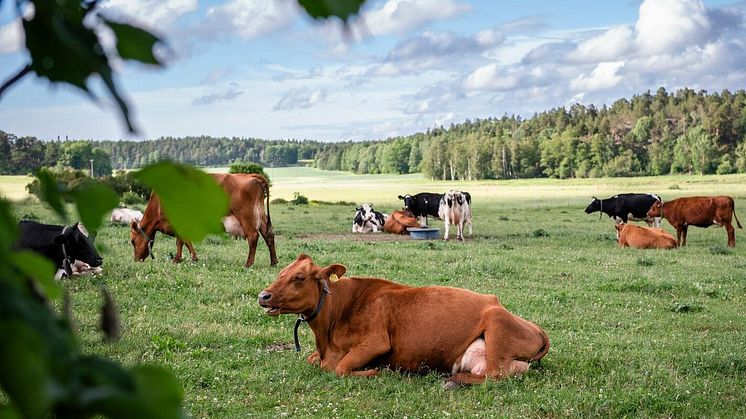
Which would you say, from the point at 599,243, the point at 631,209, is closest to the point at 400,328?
the point at 599,243

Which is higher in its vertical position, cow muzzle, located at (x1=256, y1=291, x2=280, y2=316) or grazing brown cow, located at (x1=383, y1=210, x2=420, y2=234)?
cow muzzle, located at (x1=256, y1=291, x2=280, y2=316)

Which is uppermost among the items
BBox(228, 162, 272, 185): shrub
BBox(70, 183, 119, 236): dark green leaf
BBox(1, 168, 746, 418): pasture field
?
BBox(70, 183, 119, 236): dark green leaf

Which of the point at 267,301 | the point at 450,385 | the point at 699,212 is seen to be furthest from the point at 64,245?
the point at 699,212

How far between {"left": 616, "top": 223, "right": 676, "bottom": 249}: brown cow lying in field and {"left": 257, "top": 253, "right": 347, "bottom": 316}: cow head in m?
15.3

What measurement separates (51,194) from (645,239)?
21.5 metres

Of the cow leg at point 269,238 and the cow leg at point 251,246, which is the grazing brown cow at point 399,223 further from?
the cow leg at point 251,246

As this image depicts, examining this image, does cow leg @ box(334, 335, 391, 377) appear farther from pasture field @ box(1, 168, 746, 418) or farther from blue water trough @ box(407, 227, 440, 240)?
blue water trough @ box(407, 227, 440, 240)

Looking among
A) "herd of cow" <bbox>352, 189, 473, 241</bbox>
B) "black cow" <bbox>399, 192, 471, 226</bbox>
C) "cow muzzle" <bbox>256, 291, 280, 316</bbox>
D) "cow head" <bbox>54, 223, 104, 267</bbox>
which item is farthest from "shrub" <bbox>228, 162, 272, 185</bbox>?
"cow muzzle" <bbox>256, 291, 280, 316</bbox>

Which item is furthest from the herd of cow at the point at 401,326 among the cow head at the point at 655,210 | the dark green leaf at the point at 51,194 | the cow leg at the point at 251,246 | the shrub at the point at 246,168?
the shrub at the point at 246,168

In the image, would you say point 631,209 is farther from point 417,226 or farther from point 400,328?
point 400,328

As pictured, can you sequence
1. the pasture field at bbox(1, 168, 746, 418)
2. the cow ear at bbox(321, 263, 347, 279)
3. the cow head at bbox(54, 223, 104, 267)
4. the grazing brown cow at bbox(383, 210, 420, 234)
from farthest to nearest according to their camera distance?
the grazing brown cow at bbox(383, 210, 420, 234)
the cow head at bbox(54, 223, 104, 267)
the cow ear at bbox(321, 263, 347, 279)
the pasture field at bbox(1, 168, 746, 418)

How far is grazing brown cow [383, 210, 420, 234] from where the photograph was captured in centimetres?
2595

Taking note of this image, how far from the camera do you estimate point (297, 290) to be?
7414 mm

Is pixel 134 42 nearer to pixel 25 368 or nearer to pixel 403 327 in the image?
pixel 25 368
